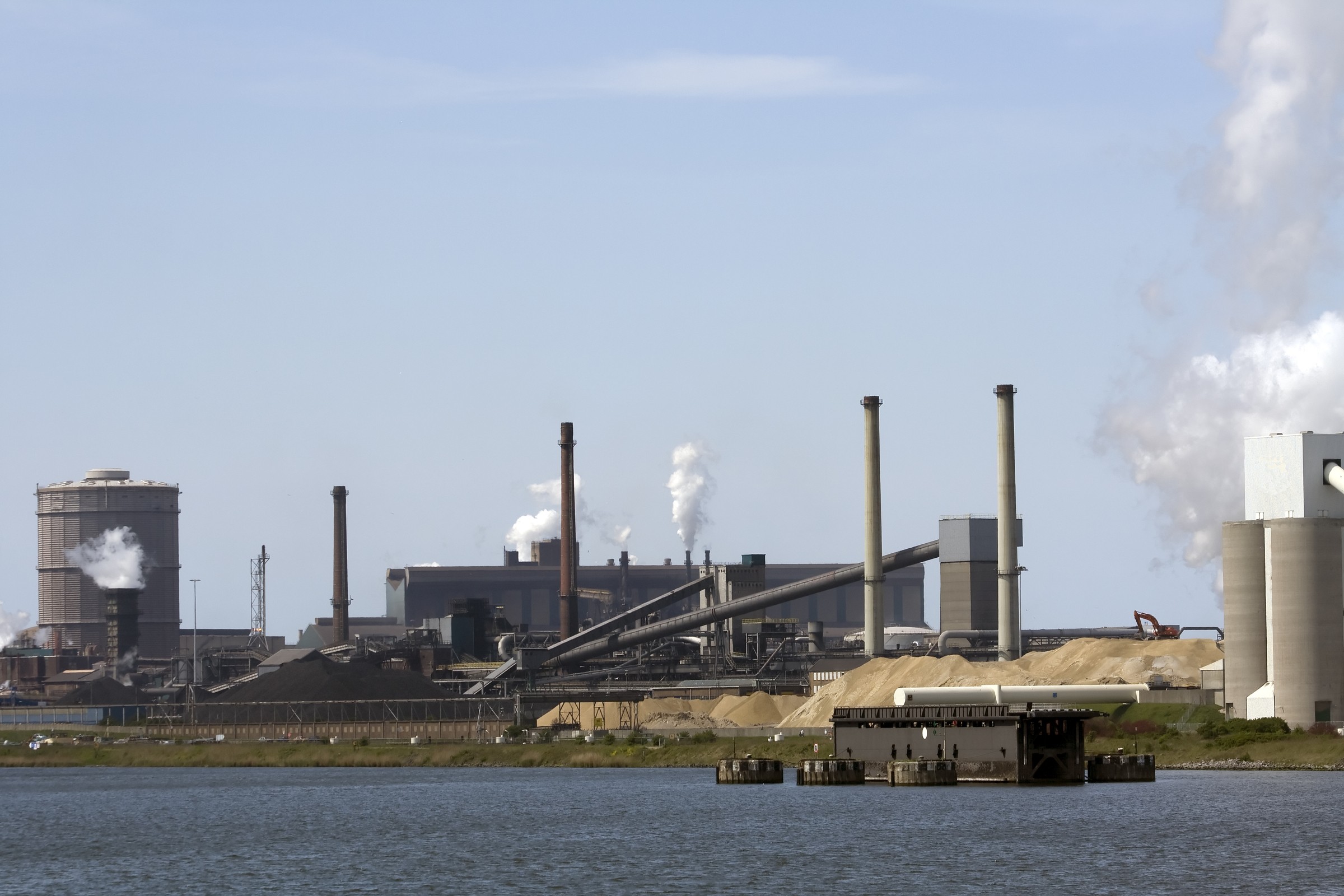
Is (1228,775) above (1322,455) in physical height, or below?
below

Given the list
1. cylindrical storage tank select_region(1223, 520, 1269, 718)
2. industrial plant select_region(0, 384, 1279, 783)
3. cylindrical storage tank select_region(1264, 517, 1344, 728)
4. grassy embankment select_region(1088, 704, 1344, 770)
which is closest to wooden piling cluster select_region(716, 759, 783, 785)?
industrial plant select_region(0, 384, 1279, 783)

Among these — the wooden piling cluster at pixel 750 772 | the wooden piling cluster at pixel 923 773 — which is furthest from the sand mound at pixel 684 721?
the wooden piling cluster at pixel 923 773

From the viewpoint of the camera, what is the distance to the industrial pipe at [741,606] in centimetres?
19088

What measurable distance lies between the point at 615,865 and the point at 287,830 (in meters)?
25.2

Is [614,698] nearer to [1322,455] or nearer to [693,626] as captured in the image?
[693,626]

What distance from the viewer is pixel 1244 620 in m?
128

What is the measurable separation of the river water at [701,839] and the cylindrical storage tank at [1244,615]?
9448mm

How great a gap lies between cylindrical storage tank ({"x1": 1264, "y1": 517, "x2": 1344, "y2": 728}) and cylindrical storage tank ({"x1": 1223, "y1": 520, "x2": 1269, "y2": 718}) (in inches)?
133

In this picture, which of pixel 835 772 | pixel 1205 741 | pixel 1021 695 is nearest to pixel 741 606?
pixel 1021 695

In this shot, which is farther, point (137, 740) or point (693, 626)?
point (693, 626)

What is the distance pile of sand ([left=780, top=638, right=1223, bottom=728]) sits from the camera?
145625 mm

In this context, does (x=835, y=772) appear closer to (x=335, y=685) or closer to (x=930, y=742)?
(x=930, y=742)

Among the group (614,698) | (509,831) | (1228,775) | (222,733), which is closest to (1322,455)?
(1228,775)

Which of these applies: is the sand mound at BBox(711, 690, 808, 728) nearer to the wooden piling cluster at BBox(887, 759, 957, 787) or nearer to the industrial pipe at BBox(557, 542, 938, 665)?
the industrial pipe at BBox(557, 542, 938, 665)
